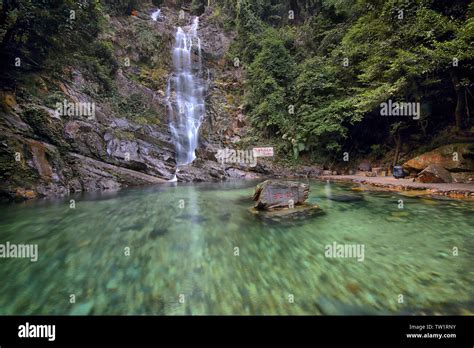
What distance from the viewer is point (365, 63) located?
13.5 metres

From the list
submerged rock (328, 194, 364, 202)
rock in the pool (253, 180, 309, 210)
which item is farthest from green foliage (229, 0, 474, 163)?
rock in the pool (253, 180, 309, 210)

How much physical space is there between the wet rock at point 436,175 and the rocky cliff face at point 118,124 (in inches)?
451

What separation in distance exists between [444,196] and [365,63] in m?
9.02

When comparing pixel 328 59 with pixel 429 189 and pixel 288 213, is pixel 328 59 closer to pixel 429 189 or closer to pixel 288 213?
pixel 429 189

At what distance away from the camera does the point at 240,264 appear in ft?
12.7

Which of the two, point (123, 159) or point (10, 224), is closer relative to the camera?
point (10, 224)

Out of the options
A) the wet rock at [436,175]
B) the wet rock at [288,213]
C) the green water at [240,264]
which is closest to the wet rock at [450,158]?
the wet rock at [436,175]

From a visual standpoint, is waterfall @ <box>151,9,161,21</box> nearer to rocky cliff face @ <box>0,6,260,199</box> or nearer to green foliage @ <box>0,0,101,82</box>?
rocky cliff face @ <box>0,6,260,199</box>

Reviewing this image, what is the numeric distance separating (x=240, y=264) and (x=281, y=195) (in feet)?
12.1

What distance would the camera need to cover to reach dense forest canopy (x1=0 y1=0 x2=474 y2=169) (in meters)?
9.63

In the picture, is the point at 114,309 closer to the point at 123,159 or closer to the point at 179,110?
the point at 123,159

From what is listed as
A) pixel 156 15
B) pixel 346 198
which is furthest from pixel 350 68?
pixel 156 15
